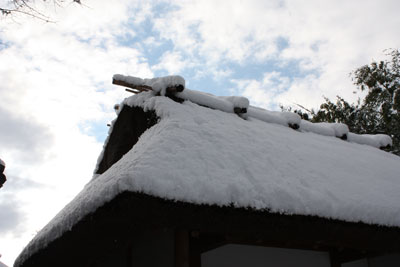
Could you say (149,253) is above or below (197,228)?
below

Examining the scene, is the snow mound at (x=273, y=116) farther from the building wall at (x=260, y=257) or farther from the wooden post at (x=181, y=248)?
the wooden post at (x=181, y=248)

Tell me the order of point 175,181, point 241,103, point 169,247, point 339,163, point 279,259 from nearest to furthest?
point 175,181 < point 169,247 < point 279,259 < point 339,163 < point 241,103

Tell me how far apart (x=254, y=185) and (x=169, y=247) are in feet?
4.06

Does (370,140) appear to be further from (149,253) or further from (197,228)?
(197,228)

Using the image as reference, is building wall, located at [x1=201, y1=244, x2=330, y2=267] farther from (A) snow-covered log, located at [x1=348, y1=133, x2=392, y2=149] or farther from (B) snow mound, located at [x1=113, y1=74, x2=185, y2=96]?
(A) snow-covered log, located at [x1=348, y1=133, x2=392, y2=149]

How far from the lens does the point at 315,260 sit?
148 inches

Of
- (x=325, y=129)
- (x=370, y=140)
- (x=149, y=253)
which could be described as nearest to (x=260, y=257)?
(x=149, y=253)

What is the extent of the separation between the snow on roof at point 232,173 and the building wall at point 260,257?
972 mm

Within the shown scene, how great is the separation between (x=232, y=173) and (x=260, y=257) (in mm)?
1367

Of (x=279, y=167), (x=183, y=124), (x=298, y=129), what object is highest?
(x=298, y=129)

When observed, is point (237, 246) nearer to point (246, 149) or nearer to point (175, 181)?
point (246, 149)

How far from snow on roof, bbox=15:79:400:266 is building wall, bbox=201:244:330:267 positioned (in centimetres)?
97

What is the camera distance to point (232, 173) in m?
2.54

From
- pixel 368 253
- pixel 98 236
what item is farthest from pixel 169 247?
pixel 368 253
